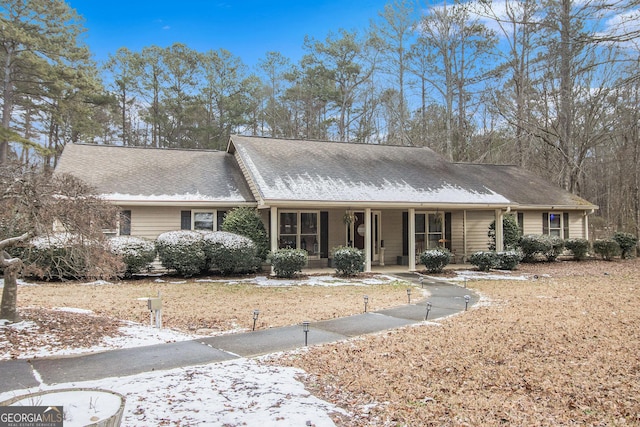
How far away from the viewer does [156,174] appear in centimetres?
1661

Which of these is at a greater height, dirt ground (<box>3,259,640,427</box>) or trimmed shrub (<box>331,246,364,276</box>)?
trimmed shrub (<box>331,246,364,276</box>)

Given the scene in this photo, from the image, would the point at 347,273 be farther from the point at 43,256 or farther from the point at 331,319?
the point at 43,256

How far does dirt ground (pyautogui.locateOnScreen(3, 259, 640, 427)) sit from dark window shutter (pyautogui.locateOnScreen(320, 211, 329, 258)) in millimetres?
5092

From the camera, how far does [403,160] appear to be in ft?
66.3

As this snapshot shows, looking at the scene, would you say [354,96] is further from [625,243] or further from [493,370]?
[493,370]

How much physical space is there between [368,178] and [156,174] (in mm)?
8098

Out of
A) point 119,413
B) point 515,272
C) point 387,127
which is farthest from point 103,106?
point 119,413

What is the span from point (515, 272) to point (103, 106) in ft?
91.9

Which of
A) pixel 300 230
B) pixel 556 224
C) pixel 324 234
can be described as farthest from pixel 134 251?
pixel 556 224

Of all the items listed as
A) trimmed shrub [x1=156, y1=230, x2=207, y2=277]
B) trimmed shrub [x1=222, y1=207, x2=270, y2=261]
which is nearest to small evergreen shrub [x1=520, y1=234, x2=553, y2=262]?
trimmed shrub [x1=222, y1=207, x2=270, y2=261]

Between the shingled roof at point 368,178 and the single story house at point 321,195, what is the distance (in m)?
0.05

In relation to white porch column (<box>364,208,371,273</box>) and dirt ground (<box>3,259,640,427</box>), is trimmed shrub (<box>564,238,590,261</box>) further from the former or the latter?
white porch column (<box>364,208,371,273</box>)

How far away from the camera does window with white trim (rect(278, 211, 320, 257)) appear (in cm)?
1638

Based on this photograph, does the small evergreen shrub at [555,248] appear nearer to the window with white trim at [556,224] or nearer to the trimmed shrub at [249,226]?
the window with white trim at [556,224]
